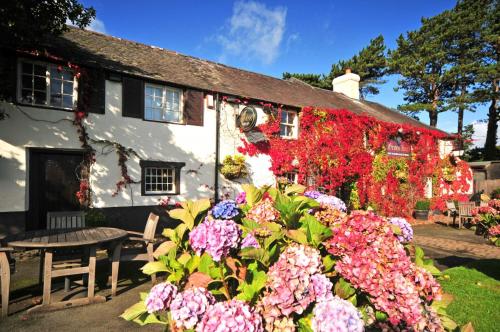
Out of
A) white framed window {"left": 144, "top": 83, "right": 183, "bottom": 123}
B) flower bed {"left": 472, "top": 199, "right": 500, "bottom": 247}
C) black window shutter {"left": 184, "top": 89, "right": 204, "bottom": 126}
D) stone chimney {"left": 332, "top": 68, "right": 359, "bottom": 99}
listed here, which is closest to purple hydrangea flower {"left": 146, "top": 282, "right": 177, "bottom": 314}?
flower bed {"left": 472, "top": 199, "right": 500, "bottom": 247}

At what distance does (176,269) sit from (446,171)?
21.2m

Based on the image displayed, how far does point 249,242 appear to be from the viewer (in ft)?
6.29

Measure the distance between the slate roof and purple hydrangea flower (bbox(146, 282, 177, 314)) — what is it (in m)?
9.45

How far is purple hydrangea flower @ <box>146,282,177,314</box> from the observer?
1.67 meters

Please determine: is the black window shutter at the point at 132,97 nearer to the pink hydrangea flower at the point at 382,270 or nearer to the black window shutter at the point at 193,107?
the black window shutter at the point at 193,107

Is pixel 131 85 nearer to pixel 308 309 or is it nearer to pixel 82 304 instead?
pixel 82 304

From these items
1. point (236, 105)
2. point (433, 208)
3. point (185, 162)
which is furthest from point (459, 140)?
point (185, 162)

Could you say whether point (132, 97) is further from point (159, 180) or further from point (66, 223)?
point (66, 223)

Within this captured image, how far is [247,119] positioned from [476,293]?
352 inches

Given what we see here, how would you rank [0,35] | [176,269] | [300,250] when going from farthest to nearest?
[0,35] → [176,269] → [300,250]

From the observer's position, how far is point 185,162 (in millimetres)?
11102

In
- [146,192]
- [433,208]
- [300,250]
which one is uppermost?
[300,250]

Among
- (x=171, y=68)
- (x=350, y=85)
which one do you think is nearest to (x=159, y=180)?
(x=171, y=68)

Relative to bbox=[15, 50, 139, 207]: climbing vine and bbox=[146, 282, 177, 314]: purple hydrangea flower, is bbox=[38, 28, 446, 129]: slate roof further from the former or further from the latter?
bbox=[146, 282, 177, 314]: purple hydrangea flower
